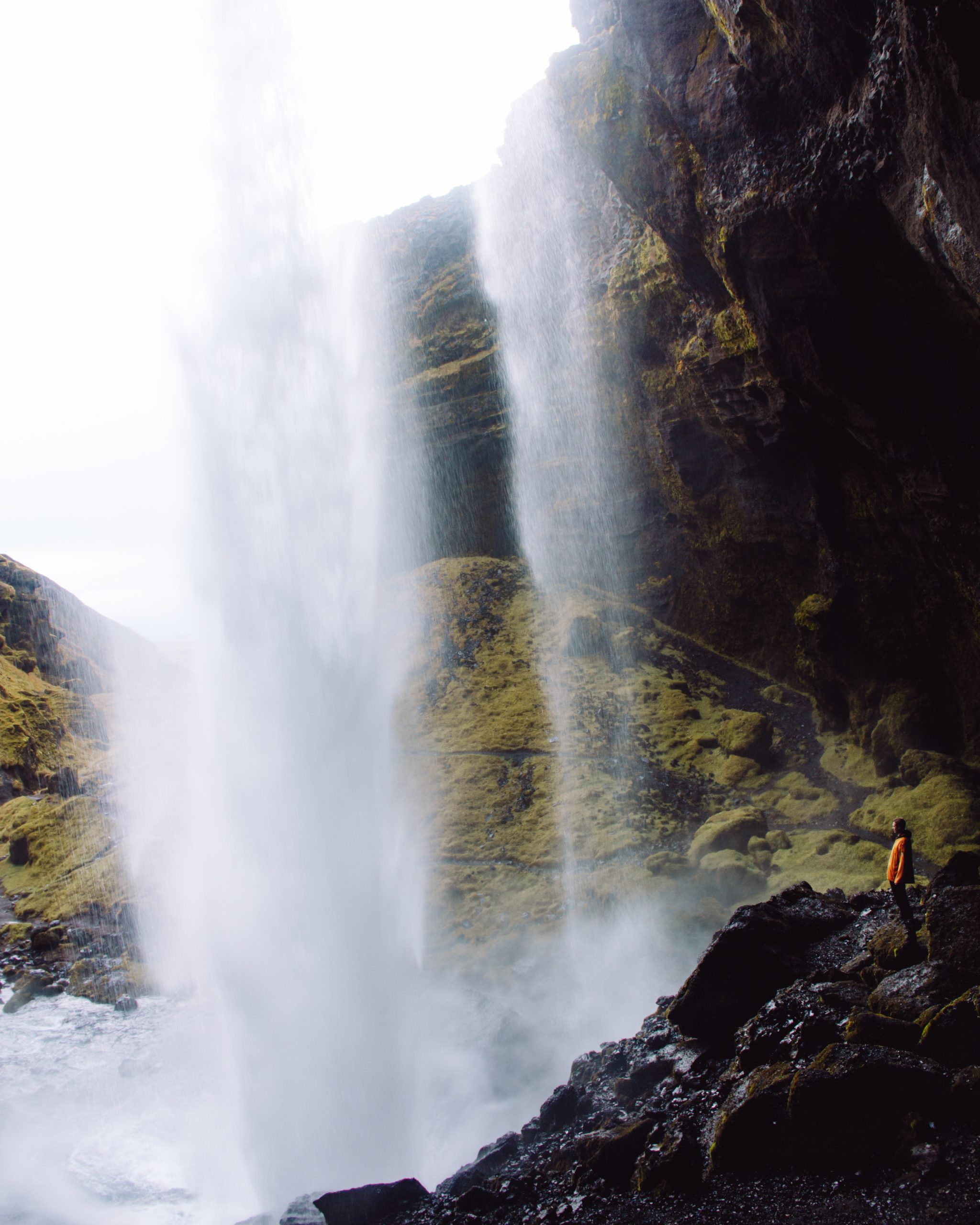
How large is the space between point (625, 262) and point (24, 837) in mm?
25819

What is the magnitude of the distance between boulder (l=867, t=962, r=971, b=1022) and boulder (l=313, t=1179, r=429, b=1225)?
5.01 metres

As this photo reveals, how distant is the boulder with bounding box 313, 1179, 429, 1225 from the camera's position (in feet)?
23.5

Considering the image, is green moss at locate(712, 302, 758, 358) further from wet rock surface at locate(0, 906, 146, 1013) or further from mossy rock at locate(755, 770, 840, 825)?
wet rock surface at locate(0, 906, 146, 1013)

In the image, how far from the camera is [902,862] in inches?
304

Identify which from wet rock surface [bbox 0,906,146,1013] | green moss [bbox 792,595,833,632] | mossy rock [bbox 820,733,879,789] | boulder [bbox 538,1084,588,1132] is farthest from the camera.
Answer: green moss [bbox 792,595,833,632]

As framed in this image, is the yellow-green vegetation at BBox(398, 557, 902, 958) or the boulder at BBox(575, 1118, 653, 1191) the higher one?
the yellow-green vegetation at BBox(398, 557, 902, 958)

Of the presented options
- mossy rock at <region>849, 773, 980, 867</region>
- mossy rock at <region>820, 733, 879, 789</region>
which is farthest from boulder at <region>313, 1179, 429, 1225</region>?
mossy rock at <region>820, 733, 879, 789</region>

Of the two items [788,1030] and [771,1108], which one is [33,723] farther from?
[771,1108]

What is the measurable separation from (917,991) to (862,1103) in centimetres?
139

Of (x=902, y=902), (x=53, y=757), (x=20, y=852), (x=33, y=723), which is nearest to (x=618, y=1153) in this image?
(x=902, y=902)

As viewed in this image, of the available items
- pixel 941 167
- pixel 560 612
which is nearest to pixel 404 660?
pixel 560 612

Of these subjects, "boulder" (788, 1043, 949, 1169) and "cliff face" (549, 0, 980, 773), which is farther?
"cliff face" (549, 0, 980, 773)

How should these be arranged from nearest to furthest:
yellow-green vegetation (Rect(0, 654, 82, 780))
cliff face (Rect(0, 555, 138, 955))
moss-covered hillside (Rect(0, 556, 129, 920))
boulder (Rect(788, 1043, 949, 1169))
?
boulder (Rect(788, 1043, 949, 1169)) → cliff face (Rect(0, 555, 138, 955)) → moss-covered hillside (Rect(0, 556, 129, 920)) → yellow-green vegetation (Rect(0, 654, 82, 780))

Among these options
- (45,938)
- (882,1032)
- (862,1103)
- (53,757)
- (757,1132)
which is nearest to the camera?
(862,1103)
